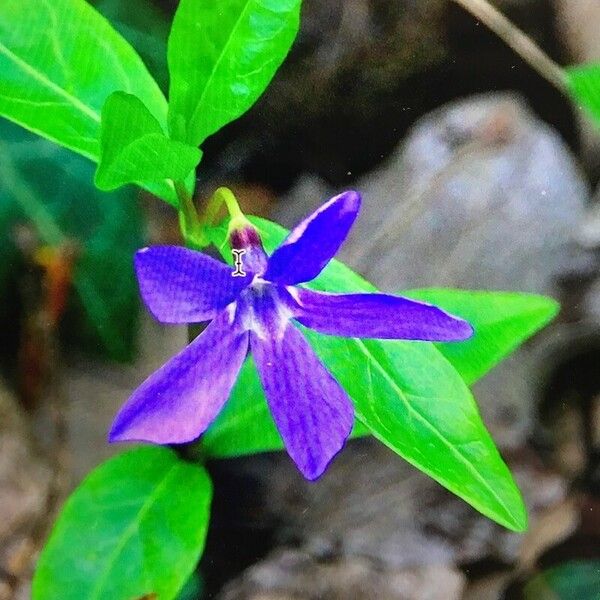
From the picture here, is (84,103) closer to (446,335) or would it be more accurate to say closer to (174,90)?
(174,90)

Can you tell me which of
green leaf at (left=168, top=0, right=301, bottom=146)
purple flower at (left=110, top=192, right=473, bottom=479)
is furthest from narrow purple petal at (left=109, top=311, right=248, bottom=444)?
green leaf at (left=168, top=0, right=301, bottom=146)

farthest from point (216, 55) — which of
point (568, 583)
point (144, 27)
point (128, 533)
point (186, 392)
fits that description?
point (568, 583)

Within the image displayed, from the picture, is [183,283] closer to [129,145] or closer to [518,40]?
[129,145]

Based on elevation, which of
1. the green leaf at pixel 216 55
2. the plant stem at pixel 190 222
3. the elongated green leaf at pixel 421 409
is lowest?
the elongated green leaf at pixel 421 409

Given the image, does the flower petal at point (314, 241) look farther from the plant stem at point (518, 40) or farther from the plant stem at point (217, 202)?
the plant stem at point (518, 40)

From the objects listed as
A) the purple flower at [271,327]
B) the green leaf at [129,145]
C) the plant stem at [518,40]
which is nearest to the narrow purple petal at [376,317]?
the purple flower at [271,327]

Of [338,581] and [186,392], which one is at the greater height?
[186,392]
